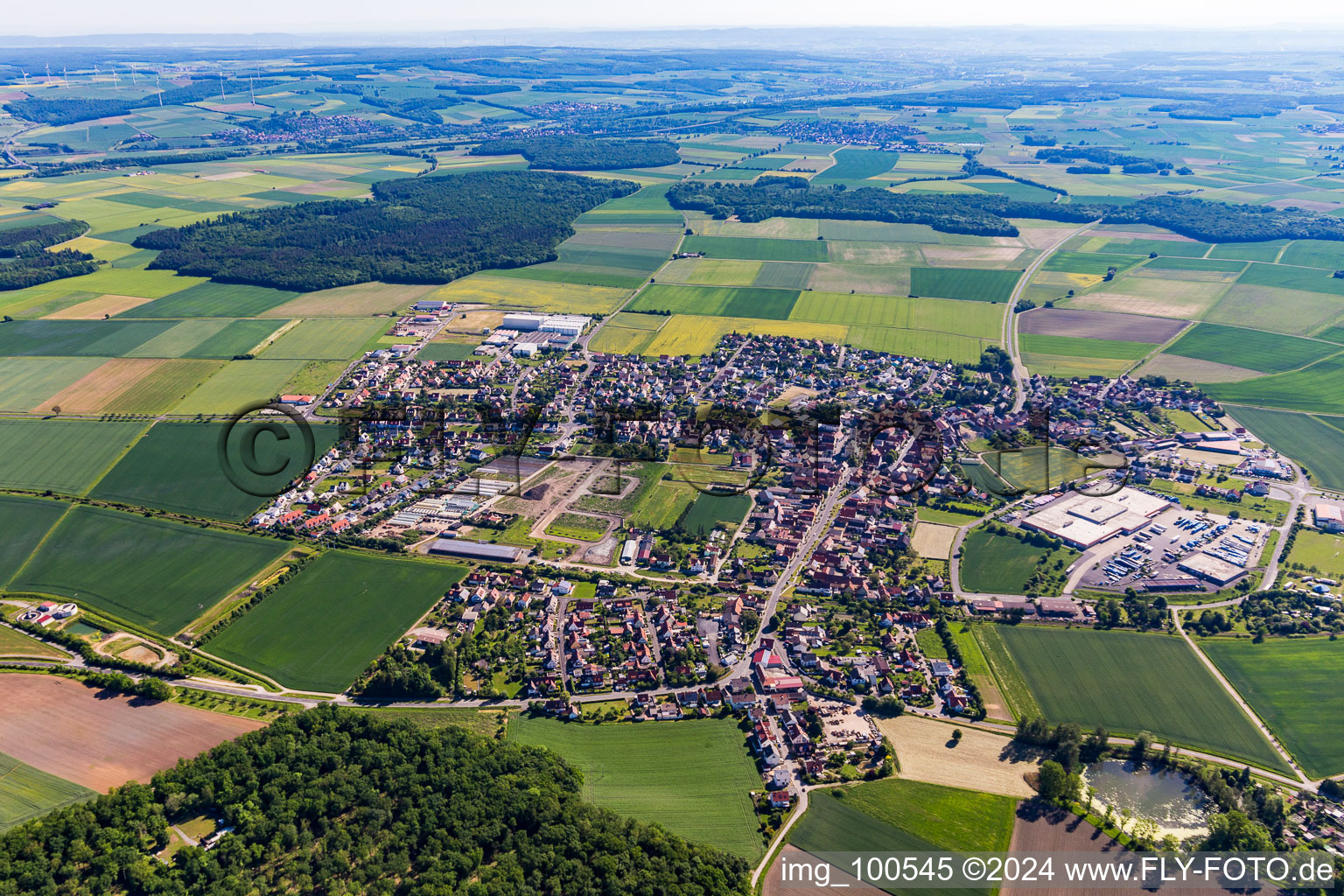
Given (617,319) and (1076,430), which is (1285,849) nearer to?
(1076,430)

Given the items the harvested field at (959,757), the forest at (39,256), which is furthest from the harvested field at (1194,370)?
the forest at (39,256)

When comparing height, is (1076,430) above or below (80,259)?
below

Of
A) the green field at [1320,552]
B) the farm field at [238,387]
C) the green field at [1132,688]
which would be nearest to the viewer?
the green field at [1132,688]

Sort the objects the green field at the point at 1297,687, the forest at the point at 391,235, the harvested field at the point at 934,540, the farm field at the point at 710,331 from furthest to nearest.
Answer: the forest at the point at 391,235 → the farm field at the point at 710,331 → the harvested field at the point at 934,540 → the green field at the point at 1297,687

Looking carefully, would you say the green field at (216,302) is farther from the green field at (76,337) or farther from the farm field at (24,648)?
the farm field at (24,648)

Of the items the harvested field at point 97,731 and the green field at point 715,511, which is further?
the green field at point 715,511

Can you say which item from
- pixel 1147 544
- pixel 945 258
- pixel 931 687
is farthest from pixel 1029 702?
pixel 945 258

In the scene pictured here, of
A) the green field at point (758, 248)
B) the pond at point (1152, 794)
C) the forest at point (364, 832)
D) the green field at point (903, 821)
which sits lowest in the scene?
the pond at point (1152, 794)

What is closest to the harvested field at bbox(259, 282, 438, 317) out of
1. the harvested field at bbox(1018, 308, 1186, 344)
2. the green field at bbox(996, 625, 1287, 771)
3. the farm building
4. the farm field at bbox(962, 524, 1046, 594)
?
the farm building
